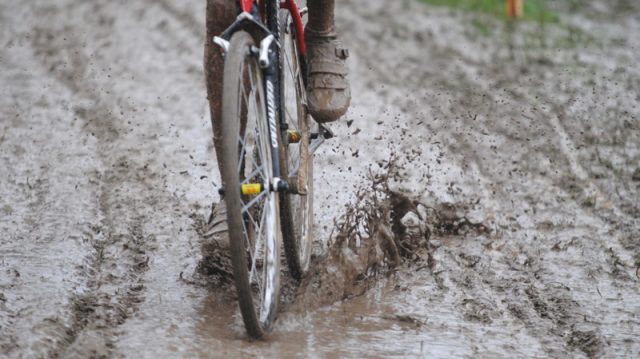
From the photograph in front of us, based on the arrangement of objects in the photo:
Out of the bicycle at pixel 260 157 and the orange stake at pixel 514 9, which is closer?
the bicycle at pixel 260 157

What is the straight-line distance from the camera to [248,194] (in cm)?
332

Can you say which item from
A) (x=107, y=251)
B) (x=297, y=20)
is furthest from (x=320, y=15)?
(x=107, y=251)

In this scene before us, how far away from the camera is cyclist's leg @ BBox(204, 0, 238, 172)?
3477 millimetres

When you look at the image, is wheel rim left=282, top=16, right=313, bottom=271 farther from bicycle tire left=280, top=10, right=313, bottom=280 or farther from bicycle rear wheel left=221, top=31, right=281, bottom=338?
bicycle rear wheel left=221, top=31, right=281, bottom=338

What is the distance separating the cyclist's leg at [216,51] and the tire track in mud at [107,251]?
2.23 ft

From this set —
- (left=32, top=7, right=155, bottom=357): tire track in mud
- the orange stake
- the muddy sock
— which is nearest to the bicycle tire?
the muddy sock

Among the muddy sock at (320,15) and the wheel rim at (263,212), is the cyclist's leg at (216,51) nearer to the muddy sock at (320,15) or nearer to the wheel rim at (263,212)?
the wheel rim at (263,212)

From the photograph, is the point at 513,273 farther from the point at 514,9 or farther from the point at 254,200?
the point at 514,9

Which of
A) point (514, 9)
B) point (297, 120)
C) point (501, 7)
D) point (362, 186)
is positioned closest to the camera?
point (297, 120)

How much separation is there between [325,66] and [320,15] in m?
0.22

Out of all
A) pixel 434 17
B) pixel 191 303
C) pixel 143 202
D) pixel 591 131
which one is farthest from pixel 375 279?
pixel 434 17

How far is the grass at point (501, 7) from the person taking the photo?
9.97m

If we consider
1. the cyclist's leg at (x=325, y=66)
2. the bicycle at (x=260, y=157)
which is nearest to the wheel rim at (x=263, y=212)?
the bicycle at (x=260, y=157)

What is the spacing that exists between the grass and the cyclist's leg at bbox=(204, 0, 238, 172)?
22.5 feet
